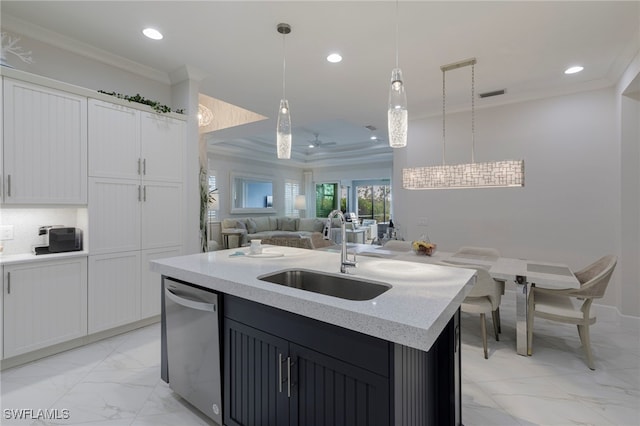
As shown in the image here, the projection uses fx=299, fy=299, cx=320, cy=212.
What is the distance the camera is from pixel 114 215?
2.80 metres

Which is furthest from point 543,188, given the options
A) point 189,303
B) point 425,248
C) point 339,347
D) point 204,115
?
point 204,115

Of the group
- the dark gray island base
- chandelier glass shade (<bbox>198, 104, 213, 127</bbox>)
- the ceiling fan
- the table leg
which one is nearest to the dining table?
the table leg

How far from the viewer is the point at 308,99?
414 cm

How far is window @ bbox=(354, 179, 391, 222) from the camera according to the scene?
10.2 metres

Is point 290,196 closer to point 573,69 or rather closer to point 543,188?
point 543,188

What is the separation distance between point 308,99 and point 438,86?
1.69 meters

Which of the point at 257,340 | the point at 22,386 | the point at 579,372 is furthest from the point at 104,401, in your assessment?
the point at 579,372

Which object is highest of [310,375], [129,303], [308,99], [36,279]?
[308,99]

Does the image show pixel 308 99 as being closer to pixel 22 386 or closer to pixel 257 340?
pixel 257 340

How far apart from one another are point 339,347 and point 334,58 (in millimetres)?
2762

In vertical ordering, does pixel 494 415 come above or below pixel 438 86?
below

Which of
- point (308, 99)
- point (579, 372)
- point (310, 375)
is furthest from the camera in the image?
point (308, 99)

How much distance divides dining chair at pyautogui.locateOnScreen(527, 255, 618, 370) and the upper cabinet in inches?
148

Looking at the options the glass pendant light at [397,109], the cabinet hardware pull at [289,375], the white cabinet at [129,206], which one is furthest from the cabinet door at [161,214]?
the glass pendant light at [397,109]
